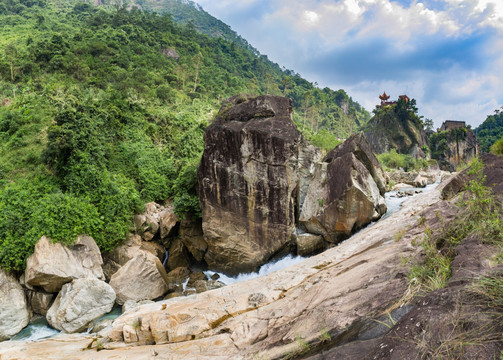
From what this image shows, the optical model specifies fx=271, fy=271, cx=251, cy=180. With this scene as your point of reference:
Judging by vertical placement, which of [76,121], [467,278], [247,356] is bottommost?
[247,356]

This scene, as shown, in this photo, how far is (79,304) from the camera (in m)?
9.91

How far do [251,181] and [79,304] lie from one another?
854 cm

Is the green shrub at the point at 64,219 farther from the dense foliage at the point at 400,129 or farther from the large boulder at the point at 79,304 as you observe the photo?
the dense foliage at the point at 400,129

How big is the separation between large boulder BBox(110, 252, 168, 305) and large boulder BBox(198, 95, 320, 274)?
11.0ft

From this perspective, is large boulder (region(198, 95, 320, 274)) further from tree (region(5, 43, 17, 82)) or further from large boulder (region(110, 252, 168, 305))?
tree (region(5, 43, 17, 82))

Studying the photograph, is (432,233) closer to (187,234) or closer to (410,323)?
(410,323)

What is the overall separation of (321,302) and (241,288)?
3.34 m

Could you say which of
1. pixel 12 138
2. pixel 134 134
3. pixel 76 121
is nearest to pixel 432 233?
pixel 76 121

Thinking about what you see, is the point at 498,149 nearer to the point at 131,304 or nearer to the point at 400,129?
the point at 131,304

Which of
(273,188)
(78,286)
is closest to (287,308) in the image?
(273,188)

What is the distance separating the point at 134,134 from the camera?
2036cm

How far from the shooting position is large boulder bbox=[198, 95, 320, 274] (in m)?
13.2

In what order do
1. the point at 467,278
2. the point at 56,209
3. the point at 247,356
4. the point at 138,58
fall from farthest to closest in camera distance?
the point at 138,58, the point at 56,209, the point at 247,356, the point at 467,278

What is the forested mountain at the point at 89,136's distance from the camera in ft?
39.0
